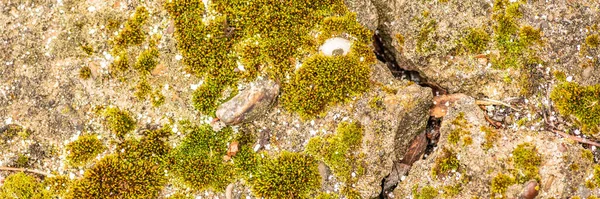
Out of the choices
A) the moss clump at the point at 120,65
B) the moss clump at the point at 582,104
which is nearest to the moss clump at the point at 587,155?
the moss clump at the point at 582,104

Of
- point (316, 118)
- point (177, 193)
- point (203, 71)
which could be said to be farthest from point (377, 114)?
point (177, 193)

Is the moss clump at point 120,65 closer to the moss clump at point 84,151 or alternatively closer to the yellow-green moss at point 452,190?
the moss clump at point 84,151

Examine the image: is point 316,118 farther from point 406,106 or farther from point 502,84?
point 502,84

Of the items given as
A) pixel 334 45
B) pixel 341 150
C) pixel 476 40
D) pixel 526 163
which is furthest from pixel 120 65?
pixel 526 163

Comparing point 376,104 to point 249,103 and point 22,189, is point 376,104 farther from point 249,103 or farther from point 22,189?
point 22,189

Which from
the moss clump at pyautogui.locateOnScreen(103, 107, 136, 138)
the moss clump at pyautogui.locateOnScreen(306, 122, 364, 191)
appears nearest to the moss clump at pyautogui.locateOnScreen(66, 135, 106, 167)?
the moss clump at pyautogui.locateOnScreen(103, 107, 136, 138)

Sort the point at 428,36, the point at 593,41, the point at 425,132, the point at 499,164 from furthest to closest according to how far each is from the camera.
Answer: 1. the point at 425,132
2. the point at 428,36
3. the point at 593,41
4. the point at 499,164

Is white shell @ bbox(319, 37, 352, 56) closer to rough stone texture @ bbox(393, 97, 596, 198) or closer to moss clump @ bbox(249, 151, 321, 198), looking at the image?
moss clump @ bbox(249, 151, 321, 198)
